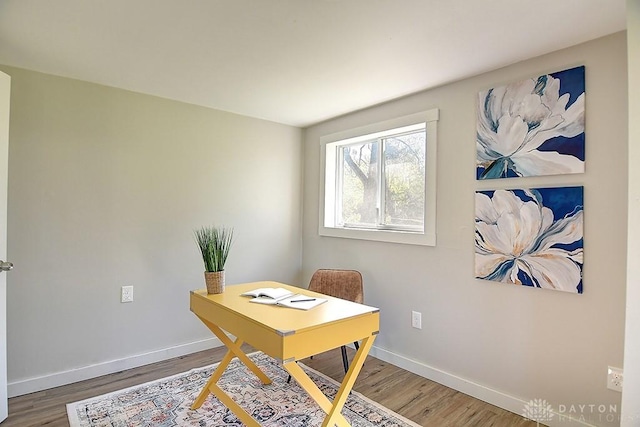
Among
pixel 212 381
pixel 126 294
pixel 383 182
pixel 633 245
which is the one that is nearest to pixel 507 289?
Answer: pixel 633 245

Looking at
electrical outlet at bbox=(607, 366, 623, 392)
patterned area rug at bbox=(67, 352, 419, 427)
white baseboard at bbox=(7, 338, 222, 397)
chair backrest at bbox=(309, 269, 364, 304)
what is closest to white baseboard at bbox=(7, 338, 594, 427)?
white baseboard at bbox=(7, 338, 222, 397)

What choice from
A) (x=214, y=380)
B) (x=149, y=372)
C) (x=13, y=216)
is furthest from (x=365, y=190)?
(x=13, y=216)

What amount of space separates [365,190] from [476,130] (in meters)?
1.21

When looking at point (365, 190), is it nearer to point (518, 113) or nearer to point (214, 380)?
point (518, 113)

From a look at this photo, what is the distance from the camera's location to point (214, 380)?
6.98ft

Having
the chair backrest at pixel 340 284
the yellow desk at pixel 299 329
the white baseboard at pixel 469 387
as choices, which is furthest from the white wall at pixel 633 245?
the chair backrest at pixel 340 284

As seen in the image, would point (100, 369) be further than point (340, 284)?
No

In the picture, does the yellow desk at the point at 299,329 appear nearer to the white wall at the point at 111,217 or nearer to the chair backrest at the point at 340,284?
the chair backrest at the point at 340,284

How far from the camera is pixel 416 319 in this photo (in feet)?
8.84

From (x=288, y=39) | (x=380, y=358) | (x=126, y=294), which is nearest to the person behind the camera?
(x=288, y=39)

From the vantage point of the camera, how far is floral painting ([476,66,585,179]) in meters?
1.91

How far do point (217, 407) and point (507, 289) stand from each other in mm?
1957

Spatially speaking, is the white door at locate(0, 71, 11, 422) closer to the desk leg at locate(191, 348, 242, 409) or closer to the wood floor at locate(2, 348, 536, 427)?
the wood floor at locate(2, 348, 536, 427)

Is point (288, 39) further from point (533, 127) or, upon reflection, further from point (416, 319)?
point (416, 319)
